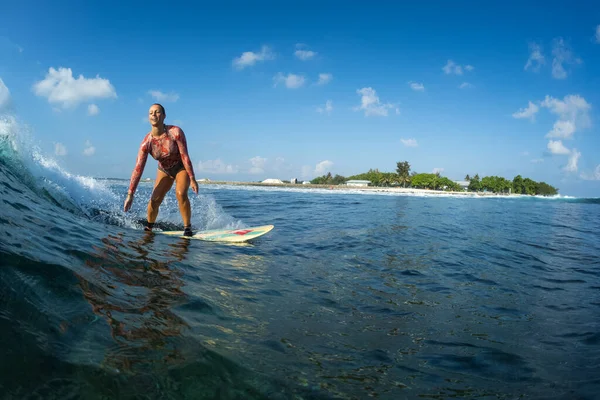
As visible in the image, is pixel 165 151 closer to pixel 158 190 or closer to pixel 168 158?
pixel 168 158

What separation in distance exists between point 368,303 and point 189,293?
2037 millimetres

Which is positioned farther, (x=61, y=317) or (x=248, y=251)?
(x=248, y=251)

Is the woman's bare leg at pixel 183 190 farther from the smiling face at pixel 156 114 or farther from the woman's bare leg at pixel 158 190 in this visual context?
the smiling face at pixel 156 114

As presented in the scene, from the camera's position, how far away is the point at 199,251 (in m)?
5.85

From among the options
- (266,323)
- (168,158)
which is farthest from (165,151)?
(266,323)

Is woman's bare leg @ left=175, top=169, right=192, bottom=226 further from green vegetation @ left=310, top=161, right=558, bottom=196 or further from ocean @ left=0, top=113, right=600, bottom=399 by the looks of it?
green vegetation @ left=310, top=161, right=558, bottom=196

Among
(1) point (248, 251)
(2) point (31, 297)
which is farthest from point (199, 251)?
(2) point (31, 297)

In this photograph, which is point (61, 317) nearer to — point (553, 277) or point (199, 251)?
point (199, 251)

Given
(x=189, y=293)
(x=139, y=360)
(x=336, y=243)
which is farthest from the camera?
(x=336, y=243)

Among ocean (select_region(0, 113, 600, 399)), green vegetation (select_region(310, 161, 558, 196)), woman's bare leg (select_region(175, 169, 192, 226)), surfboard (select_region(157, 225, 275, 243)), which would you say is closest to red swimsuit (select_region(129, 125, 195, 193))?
woman's bare leg (select_region(175, 169, 192, 226))

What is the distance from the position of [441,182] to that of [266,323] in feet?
481

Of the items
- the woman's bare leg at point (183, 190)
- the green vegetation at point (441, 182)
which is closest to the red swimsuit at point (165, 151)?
the woman's bare leg at point (183, 190)

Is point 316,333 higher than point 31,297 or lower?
lower

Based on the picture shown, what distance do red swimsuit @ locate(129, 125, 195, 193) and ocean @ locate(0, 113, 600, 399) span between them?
176cm
